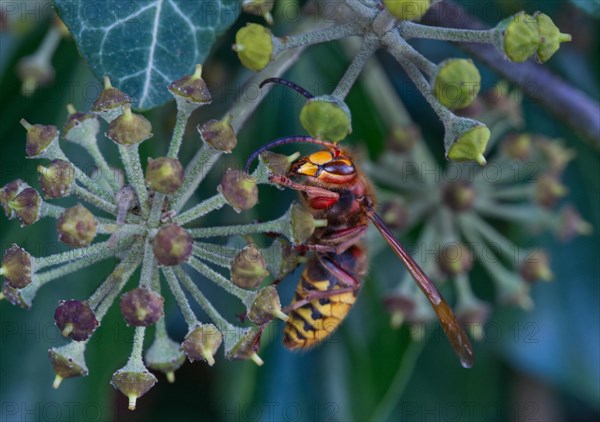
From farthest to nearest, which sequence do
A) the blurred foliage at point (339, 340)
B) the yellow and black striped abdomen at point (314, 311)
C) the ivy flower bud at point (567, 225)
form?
the ivy flower bud at point (567, 225)
the blurred foliage at point (339, 340)
the yellow and black striped abdomen at point (314, 311)

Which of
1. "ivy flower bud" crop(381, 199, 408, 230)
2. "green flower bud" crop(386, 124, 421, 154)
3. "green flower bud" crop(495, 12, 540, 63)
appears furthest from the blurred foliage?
"green flower bud" crop(495, 12, 540, 63)

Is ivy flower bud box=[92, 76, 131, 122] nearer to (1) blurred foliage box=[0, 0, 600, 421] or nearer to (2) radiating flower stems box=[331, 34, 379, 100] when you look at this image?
(2) radiating flower stems box=[331, 34, 379, 100]

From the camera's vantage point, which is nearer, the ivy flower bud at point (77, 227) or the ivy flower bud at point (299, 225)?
the ivy flower bud at point (77, 227)

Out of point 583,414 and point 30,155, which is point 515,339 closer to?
point 583,414

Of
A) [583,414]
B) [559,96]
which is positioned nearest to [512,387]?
[583,414]

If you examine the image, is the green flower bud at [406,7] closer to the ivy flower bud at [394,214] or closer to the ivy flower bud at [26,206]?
the ivy flower bud at [26,206]

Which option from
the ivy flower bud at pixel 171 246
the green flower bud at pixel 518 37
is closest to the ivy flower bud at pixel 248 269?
the ivy flower bud at pixel 171 246
